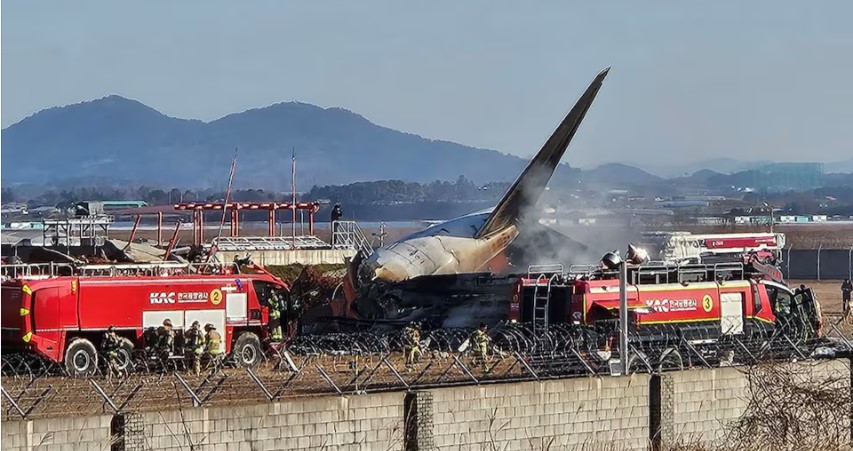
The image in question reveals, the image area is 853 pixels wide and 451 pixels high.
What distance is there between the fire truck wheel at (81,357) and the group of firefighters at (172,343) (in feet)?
0.88

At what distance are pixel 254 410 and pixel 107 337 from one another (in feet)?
46.8

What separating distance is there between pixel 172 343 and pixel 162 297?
110cm

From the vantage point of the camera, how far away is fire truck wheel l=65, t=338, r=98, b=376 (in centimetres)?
3100

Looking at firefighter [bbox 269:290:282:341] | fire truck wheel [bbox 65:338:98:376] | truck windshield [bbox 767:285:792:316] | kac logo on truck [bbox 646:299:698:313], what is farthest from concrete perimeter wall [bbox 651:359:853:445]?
firefighter [bbox 269:290:282:341]

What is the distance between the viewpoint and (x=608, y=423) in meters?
21.5

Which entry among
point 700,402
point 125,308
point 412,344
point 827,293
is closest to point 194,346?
point 125,308

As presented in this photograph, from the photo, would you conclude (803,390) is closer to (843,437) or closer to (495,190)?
(843,437)

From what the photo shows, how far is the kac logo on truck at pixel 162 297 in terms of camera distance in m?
32.7

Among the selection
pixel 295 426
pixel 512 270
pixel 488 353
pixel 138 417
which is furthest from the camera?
pixel 512 270

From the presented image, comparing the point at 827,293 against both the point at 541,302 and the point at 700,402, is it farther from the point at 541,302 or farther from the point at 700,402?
the point at 700,402

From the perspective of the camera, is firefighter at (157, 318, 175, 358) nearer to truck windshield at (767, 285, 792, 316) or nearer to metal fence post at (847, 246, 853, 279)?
truck windshield at (767, 285, 792, 316)

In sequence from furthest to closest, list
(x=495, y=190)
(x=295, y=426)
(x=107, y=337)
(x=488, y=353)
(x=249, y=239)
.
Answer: (x=495, y=190) < (x=249, y=239) < (x=107, y=337) < (x=488, y=353) < (x=295, y=426)

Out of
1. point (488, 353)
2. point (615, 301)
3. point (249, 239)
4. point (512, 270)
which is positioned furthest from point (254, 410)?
point (249, 239)

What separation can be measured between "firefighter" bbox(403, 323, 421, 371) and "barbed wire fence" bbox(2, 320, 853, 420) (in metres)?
0.16
